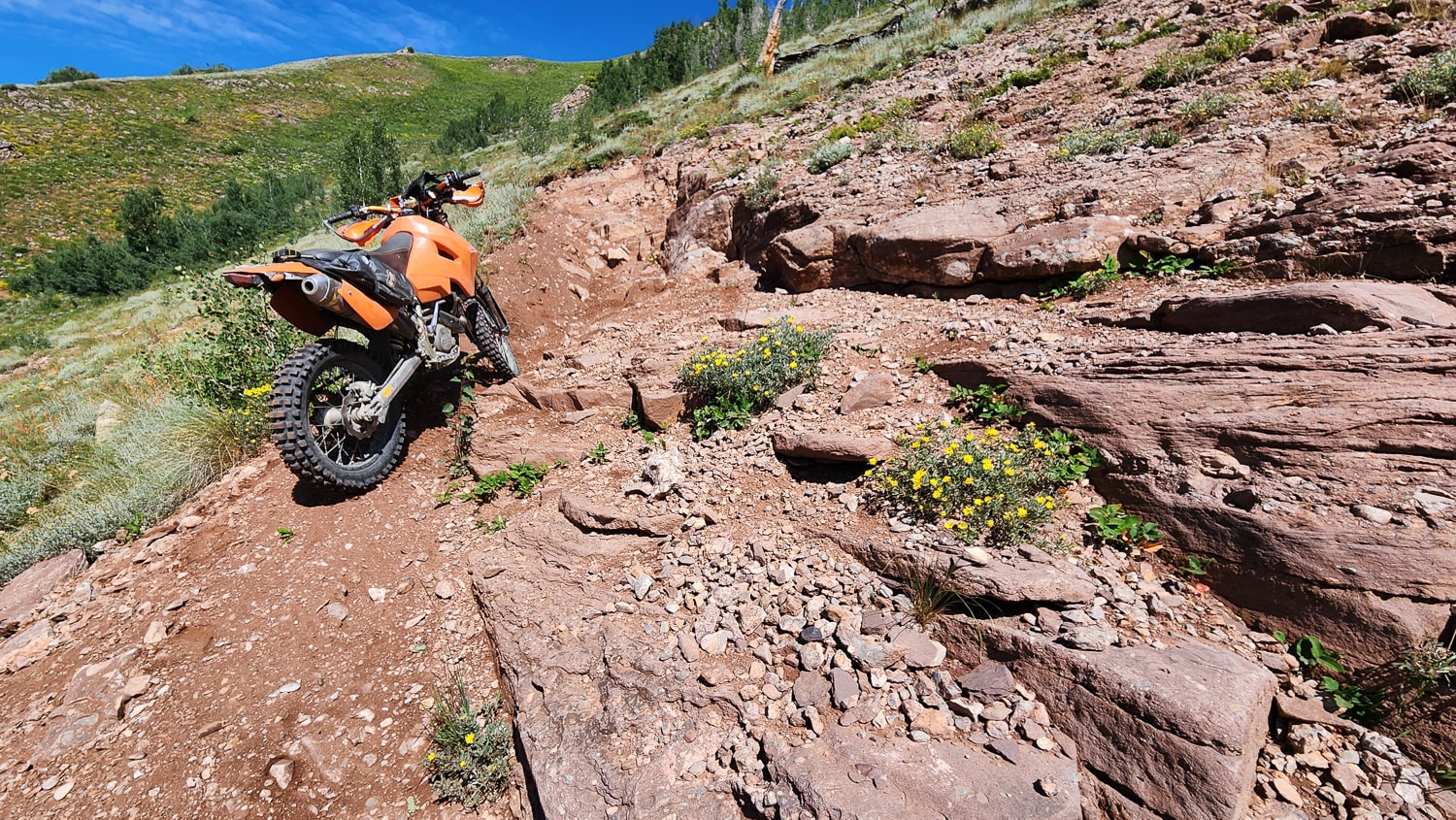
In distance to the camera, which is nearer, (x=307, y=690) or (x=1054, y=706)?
(x=1054, y=706)

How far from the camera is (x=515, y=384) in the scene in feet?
16.7

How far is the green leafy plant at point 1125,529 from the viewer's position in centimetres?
250

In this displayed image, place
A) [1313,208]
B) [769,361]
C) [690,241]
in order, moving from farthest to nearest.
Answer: [690,241]
[769,361]
[1313,208]

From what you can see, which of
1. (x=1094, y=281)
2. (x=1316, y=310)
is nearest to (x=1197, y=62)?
(x=1094, y=281)

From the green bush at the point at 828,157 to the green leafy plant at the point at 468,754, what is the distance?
26.1 ft

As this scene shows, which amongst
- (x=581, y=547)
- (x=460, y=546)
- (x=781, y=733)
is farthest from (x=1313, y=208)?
(x=460, y=546)

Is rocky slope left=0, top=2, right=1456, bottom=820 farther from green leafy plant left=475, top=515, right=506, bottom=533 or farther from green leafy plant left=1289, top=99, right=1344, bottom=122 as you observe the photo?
green leafy plant left=1289, top=99, right=1344, bottom=122

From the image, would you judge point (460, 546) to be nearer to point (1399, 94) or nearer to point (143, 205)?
point (1399, 94)

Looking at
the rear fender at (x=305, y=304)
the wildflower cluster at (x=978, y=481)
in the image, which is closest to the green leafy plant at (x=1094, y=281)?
the wildflower cluster at (x=978, y=481)

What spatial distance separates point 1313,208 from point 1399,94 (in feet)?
8.21

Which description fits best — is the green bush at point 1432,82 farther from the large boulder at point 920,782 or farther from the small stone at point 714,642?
the small stone at point 714,642

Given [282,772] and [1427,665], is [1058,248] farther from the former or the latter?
[282,772]

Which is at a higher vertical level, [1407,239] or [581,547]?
[1407,239]

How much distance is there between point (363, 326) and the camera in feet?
12.8
